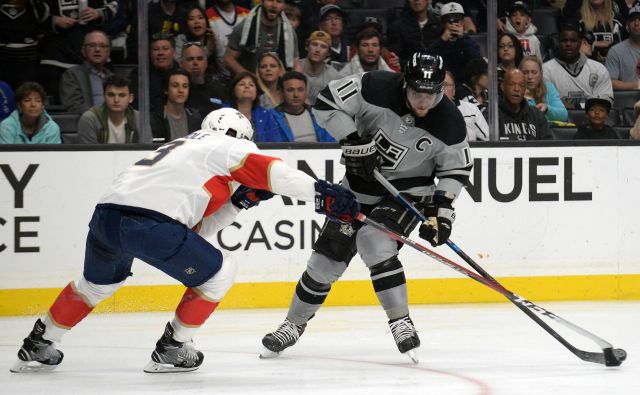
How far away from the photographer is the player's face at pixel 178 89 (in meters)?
6.45

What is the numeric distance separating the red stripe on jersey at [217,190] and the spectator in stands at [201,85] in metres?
2.32

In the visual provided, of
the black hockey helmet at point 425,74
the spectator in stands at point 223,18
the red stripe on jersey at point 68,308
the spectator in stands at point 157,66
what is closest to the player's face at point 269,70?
the spectator in stands at point 223,18

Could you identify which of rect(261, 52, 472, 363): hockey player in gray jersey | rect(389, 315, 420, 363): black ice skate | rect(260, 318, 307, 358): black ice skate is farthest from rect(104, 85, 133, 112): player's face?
rect(389, 315, 420, 363): black ice skate

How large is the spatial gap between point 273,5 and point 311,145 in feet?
3.03

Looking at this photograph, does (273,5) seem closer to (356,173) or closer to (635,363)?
(356,173)

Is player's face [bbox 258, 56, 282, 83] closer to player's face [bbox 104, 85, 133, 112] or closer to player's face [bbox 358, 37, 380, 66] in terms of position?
player's face [bbox 358, 37, 380, 66]

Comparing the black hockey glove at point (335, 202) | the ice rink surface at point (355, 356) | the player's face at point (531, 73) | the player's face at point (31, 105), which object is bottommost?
the ice rink surface at point (355, 356)

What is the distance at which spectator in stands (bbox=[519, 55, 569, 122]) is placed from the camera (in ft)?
23.0

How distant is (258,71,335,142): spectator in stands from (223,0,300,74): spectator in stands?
0.50 ft

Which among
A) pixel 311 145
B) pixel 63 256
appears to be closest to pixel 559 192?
pixel 311 145

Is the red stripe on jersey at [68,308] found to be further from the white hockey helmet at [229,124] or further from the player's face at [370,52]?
the player's face at [370,52]

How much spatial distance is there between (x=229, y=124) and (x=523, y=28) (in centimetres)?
328

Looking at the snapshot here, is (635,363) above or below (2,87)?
below

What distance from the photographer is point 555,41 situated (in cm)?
727
